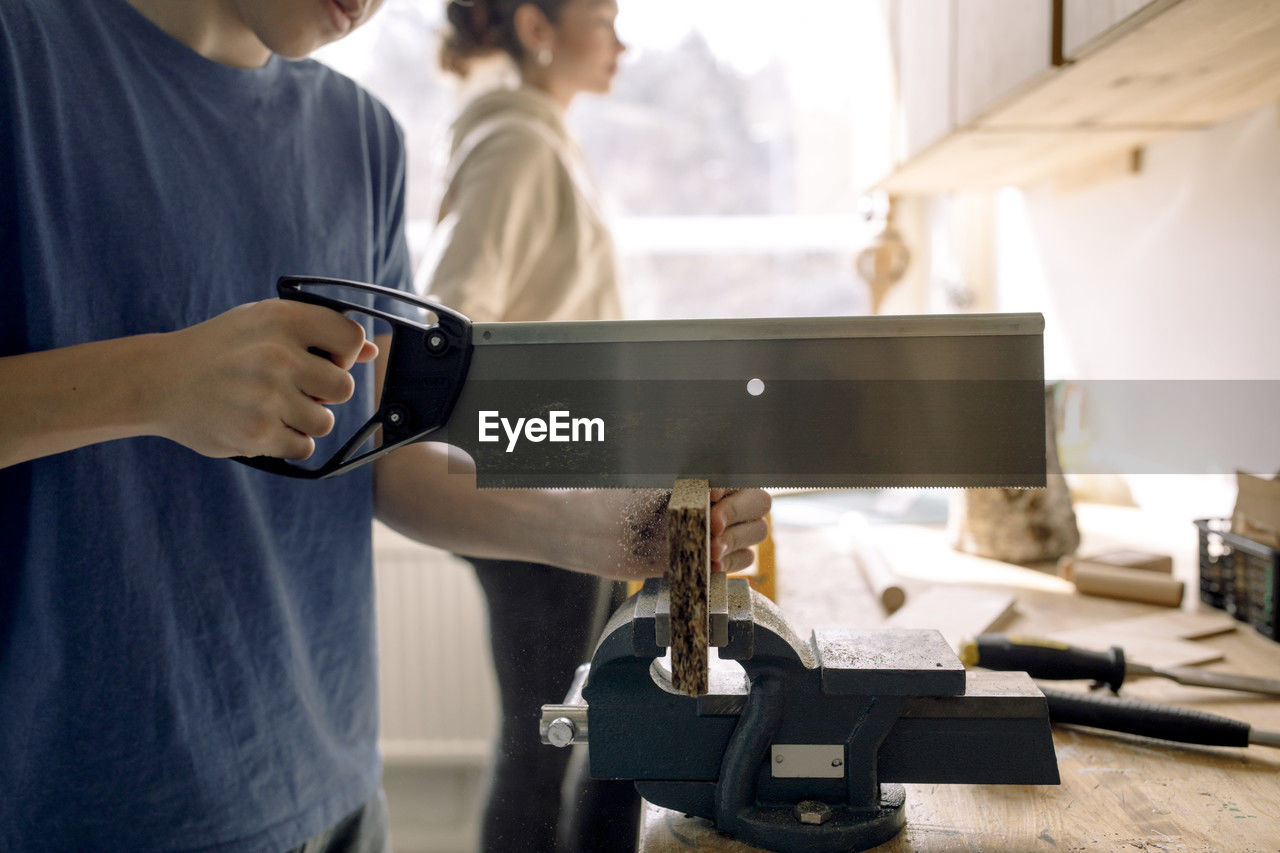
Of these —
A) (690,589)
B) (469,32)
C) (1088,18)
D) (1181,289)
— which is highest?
(469,32)

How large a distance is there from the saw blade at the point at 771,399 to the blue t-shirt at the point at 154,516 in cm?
30

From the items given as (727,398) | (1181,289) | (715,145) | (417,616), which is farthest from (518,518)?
(715,145)

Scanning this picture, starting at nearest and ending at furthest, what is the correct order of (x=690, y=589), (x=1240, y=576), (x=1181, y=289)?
(x=690, y=589) < (x=1240, y=576) < (x=1181, y=289)

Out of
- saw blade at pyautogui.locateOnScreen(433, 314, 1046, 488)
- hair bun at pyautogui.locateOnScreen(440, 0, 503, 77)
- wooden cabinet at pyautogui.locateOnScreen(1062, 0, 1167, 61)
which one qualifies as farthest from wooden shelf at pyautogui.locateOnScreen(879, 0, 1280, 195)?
hair bun at pyautogui.locateOnScreen(440, 0, 503, 77)

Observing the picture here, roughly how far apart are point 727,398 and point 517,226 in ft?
2.56

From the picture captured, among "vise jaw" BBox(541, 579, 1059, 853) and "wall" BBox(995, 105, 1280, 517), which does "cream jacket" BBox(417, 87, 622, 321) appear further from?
"wall" BBox(995, 105, 1280, 517)

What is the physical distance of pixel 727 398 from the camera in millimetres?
512

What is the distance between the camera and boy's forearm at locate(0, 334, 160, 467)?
1.69 feet

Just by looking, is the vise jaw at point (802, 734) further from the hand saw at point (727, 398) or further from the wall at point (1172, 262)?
the wall at point (1172, 262)

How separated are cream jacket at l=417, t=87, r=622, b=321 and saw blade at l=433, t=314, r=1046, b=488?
0.63m

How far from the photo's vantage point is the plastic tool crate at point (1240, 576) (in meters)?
0.92

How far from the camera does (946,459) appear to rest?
508mm

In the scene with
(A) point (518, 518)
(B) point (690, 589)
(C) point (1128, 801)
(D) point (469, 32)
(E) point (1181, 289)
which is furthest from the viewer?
(D) point (469, 32)

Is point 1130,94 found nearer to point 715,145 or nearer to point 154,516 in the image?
point 154,516
